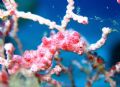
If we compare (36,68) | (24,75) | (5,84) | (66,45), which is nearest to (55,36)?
(66,45)

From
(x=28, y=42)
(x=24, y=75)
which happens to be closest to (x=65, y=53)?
(x=28, y=42)

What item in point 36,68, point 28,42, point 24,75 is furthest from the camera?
point 28,42

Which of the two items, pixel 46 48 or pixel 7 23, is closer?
pixel 46 48

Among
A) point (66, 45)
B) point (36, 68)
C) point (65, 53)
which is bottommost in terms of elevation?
point (36, 68)

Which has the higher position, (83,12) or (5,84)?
(83,12)

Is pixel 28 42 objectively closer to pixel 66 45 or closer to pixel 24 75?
pixel 66 45

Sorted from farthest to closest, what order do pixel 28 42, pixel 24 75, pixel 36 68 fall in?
pixel 28 42 → pixel 36 68 → pixel 24 75

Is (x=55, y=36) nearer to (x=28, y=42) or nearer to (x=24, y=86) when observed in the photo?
(x=24, y=86)
